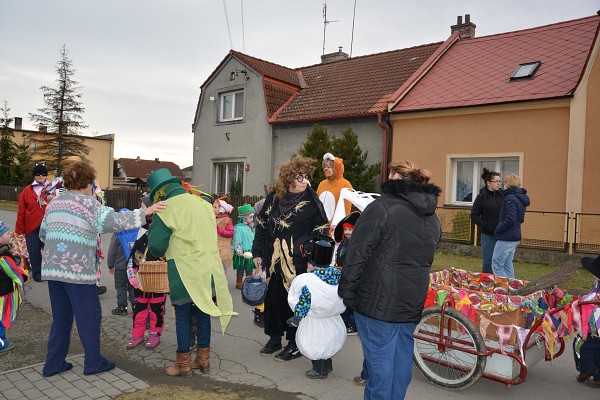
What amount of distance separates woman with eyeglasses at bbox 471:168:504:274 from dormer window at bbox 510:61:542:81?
746cm

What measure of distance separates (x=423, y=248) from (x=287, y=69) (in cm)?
1928

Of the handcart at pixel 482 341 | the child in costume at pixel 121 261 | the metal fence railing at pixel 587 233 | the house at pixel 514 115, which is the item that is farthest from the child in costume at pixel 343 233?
the house at pixel 514 115

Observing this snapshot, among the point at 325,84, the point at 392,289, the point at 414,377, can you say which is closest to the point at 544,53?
the point at 325,84

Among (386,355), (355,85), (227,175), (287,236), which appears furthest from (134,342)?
(227,175)

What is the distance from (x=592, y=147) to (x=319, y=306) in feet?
33.9

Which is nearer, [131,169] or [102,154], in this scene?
[102,154]

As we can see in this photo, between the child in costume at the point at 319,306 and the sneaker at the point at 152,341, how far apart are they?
178 cm

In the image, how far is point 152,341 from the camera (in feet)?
17.4

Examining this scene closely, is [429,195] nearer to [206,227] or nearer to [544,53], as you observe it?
[206,227]

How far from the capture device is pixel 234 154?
802 inches

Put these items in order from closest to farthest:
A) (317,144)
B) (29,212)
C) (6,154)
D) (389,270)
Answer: (389,270)
(29,212)
(317,144)
(6,154)

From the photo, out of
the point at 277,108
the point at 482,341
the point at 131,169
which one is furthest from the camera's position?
the point at 131,169

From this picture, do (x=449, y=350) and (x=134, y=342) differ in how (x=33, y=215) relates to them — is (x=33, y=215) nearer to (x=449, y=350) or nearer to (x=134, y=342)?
(x=134, y=342)

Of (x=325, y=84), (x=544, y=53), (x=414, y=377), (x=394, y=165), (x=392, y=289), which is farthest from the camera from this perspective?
(x=325, y=84)
